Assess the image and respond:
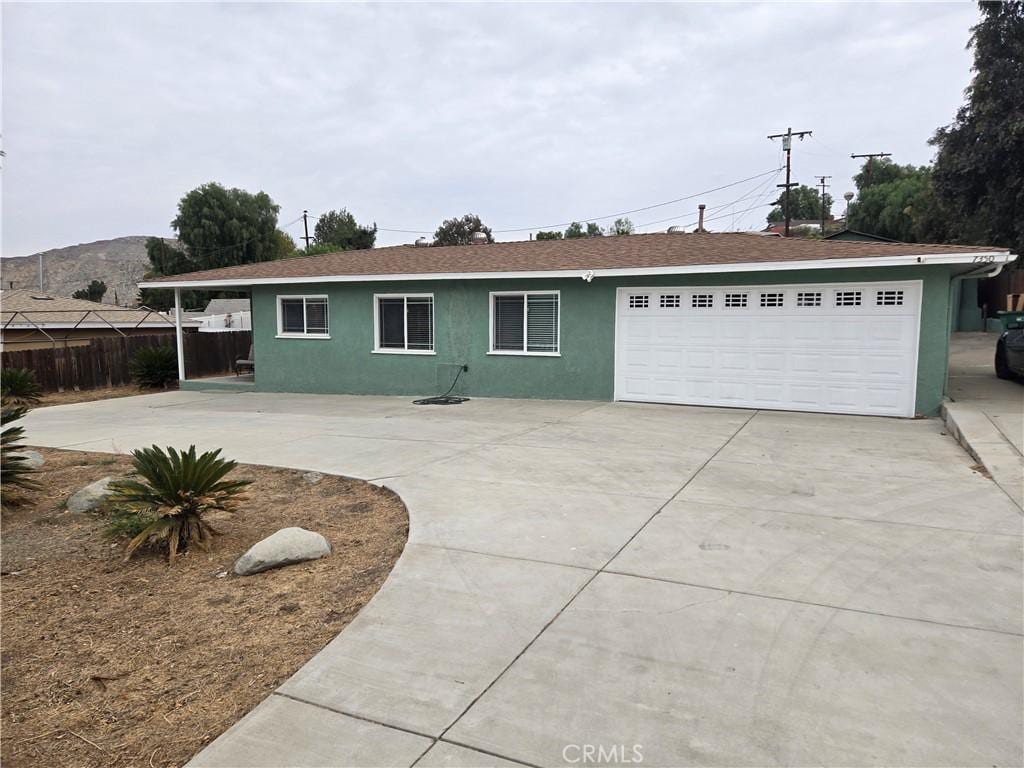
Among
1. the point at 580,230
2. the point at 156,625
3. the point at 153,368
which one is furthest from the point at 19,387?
the point at 580,230

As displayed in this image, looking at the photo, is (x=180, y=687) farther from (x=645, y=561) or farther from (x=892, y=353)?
(x=892, y=353)

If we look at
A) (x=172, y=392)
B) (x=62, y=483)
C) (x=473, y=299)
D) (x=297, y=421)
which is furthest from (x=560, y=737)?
(x=172, y=392)

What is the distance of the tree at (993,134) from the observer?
18.8 metres

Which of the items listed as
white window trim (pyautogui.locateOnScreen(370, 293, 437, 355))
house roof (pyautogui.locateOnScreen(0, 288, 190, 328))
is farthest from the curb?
house roof (pyautogui.locateOnScreen(0, 288, 190, 328))

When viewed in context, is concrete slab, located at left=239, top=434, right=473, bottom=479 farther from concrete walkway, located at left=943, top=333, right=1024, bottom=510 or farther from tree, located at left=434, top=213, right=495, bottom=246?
tree, located at left=434, top=213, right=495, bottom=246

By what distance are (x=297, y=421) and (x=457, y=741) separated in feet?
30.6

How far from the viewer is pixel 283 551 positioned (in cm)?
454

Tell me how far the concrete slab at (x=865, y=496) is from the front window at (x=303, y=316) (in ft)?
37.0

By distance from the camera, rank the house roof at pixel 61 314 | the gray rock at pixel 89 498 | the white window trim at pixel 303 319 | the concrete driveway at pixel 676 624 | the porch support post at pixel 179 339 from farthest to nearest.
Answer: the house roof at pixel 61 314 → the porch support post at pixel 179 339 → the white window trim at pixel 303 319 → the gray rock at pixel 89 498 → the concrete driveway at pixel 676 624

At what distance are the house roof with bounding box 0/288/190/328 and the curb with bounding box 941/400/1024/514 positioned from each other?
86.2 ft

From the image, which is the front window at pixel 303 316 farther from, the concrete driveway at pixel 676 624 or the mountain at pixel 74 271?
the mountain at pixel 74 271

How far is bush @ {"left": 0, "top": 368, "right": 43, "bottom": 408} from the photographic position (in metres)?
14.9

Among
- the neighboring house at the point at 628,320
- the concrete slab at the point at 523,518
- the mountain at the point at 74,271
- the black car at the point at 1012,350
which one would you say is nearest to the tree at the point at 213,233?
Answer: the neighboring house at the point at 628,320

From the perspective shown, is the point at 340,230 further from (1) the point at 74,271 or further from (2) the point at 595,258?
(1) the point at 74,271
